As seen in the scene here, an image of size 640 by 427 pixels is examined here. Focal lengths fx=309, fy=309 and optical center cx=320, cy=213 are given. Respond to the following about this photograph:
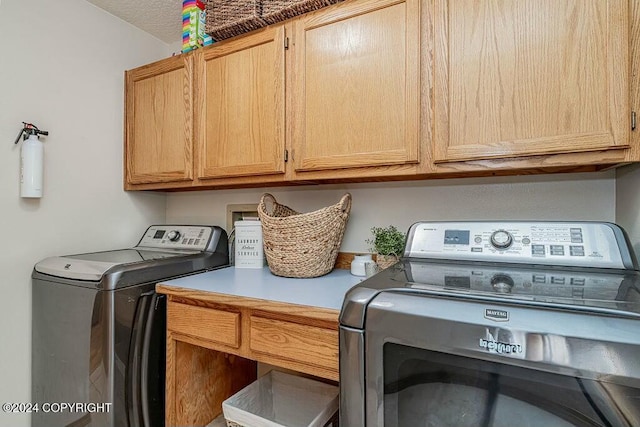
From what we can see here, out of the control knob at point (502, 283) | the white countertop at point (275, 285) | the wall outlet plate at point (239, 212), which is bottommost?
the white countertop at point (275, 285)

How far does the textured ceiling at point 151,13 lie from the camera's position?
A: 1.62m

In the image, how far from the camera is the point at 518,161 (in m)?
0.96

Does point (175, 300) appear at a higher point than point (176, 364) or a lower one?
higher

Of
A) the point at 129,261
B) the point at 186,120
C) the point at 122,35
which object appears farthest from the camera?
the point at 122,35

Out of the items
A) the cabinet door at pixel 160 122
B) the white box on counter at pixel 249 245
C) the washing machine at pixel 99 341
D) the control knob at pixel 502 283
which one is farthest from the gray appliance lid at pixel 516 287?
the cabinet door at pixel 160 122

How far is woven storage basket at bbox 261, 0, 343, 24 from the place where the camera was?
4.13ft

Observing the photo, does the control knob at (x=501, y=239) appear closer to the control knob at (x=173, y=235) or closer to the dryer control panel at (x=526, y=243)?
the dryer control panel at (x=526, y=243)

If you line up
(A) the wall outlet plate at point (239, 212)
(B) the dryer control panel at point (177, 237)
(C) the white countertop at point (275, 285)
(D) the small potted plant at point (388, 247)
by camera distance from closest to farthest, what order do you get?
(C) the white countertop at point (275, 285)
(D) the small potted plant at point (388, 247)
(B) the dryer control panel at point (177, 237)
(A) the wall outlet plate at point (239, 212)

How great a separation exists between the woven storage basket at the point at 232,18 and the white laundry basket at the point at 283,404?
1.58m

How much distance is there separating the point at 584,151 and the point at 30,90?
217cm

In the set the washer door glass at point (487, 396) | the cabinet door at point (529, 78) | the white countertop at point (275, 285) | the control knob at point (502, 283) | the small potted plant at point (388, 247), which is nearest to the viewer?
the washer door glass at point (487, 396)

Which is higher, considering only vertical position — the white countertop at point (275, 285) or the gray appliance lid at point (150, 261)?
the gray appliance lid at point (150, 261)

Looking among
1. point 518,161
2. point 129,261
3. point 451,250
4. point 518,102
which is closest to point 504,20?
point 518,102

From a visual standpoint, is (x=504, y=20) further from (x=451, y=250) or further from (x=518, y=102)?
(x=451, y=250)
